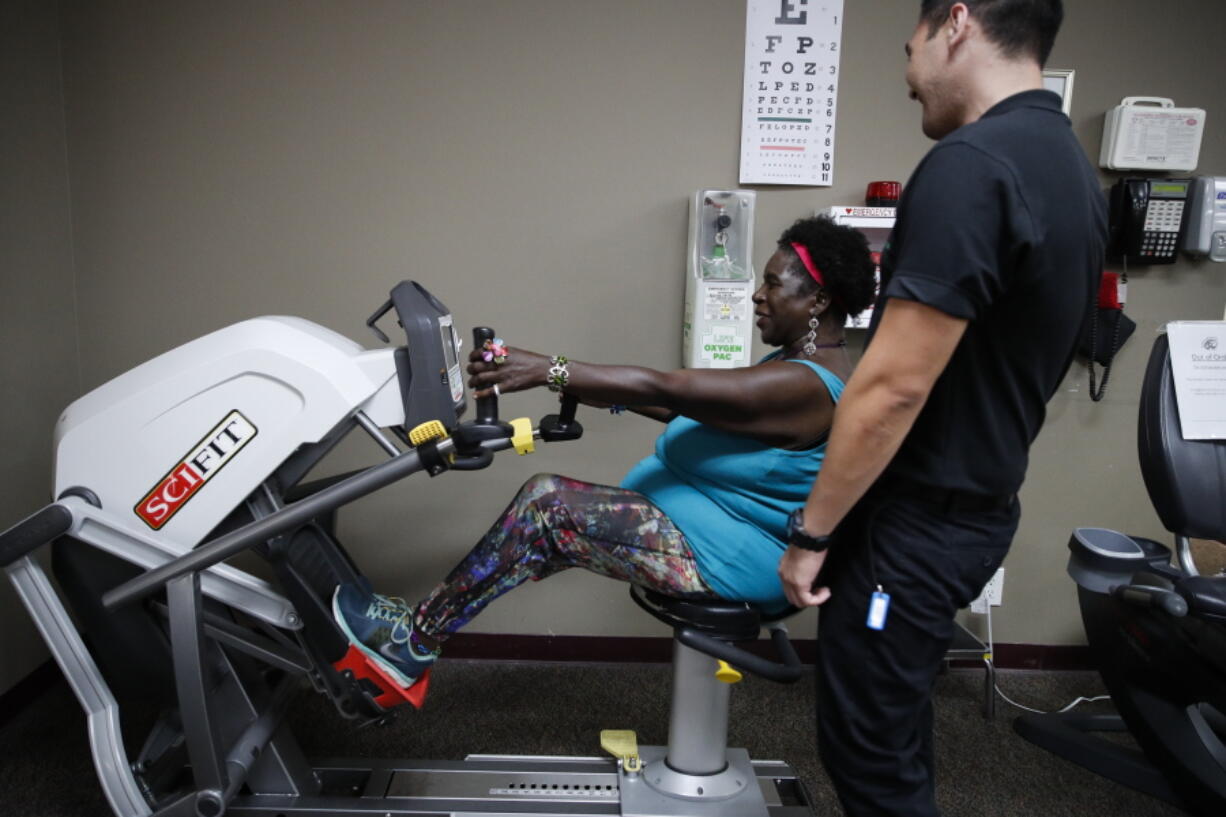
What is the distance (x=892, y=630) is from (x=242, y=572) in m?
1.13

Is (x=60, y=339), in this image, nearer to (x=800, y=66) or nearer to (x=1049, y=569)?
(x=800, y=66)

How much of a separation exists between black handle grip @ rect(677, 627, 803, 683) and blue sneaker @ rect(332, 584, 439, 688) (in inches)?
20.0

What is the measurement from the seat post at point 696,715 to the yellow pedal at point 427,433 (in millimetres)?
641

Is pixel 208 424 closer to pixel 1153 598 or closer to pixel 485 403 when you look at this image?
pixel 485 403

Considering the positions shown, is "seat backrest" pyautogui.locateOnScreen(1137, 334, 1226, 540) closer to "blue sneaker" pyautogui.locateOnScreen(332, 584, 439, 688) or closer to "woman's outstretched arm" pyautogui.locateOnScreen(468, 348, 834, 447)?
"woman's outstretched arm" pyautogui.locateOnScreen(468, 348, 834, 447)

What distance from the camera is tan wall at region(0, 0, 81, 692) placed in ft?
6.11

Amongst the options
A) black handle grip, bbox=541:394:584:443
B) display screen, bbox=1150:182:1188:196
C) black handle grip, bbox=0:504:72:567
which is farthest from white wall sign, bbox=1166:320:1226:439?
black handle grip, bbox=0:504:72:567

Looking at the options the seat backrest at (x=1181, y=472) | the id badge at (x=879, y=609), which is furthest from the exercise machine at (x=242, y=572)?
the seat backrest at (x=1181, y=472)

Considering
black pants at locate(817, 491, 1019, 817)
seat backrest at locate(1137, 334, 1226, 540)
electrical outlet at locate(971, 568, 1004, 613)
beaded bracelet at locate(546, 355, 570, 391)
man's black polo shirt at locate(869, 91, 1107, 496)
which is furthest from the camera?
electrical outlet at locate(971, 568, 1004, 613)

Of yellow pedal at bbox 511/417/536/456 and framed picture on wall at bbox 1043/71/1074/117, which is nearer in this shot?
yellow pedal at bbox 511/417/536/456

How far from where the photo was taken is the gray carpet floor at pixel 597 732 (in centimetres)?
172

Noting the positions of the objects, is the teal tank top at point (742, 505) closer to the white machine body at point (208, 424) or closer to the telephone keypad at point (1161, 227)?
the white machine body at point (208, 424)

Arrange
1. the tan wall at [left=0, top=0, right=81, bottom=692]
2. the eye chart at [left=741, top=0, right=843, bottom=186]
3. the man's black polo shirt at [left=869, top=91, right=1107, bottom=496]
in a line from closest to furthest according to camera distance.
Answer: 1. the man's black polo shirt at [left=869, top=91, right=1107, bottom=496]
2. the tan wall at [left=0, top=0, right=81, bottom=692]
3. the eye chart at [left=741, top=0, right=843, bottom=186]

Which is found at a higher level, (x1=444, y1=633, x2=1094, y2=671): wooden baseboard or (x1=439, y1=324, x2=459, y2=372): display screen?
(x1=439, y1=324, x2=459, y2=372): display screen
